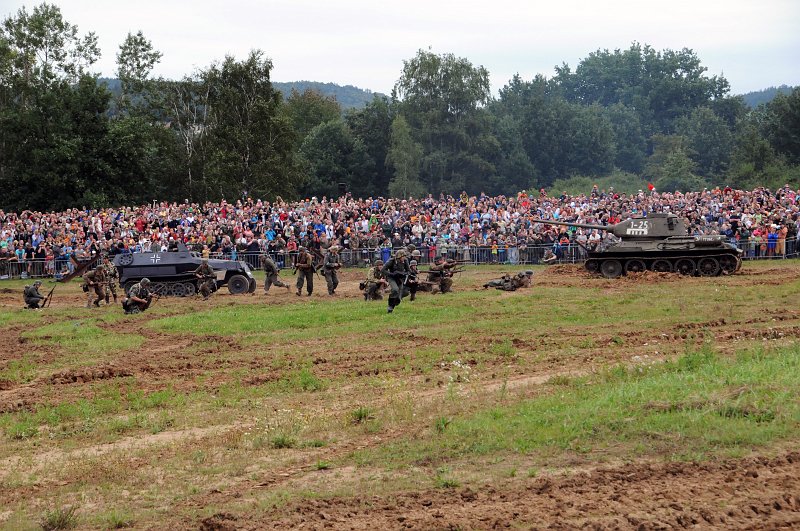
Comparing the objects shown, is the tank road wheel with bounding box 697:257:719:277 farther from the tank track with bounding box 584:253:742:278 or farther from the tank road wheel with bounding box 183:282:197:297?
the tank road wheel with bounding box 183:282:197:297

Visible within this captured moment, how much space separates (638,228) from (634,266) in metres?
1.31

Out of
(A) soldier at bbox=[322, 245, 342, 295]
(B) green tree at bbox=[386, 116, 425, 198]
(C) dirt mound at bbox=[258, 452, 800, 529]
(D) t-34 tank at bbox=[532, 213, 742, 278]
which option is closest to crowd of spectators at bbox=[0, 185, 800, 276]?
(D) t-34 tank at bbox=[532, 213, 742, 278]

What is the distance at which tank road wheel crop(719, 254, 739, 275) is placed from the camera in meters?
32.3

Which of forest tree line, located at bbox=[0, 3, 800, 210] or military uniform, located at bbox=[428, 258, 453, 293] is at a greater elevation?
forest tree line, located at bbox=[0, 3, 800, 210]

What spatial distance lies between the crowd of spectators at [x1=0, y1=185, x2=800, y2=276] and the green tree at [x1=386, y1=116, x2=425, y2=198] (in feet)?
105

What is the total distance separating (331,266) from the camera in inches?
1168

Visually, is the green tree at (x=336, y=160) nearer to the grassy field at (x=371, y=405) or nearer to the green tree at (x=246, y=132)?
the green tree at (x=246, y=132)

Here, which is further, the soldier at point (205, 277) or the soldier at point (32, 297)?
the soldier at point (205, 277)

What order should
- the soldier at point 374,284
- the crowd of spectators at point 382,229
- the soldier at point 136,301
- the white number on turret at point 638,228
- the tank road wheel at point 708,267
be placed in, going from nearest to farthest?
1. the soldier at point 136,301
2. the soldier at point 374,284
3. the tank road wheel at point 708,267
4. the white number on turret at point 638,228
5. the crowd of spectators at point 382,229

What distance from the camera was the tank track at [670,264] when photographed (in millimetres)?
32438

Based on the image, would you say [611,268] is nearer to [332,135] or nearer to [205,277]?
[205,277]

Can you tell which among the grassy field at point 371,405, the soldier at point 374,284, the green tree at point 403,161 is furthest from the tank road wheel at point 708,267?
the green tree at point 403,161

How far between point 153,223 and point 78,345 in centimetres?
1996

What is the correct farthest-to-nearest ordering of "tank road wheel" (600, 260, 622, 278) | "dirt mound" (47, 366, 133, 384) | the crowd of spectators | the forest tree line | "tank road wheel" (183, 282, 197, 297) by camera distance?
the forest tree line < the crowd of spectators < "tank road wheel" (600, 260, 622, 278) < "tank road wheel" (183, 282, 197, 297) < "dirt mound" (47, 366, 133, 384)
